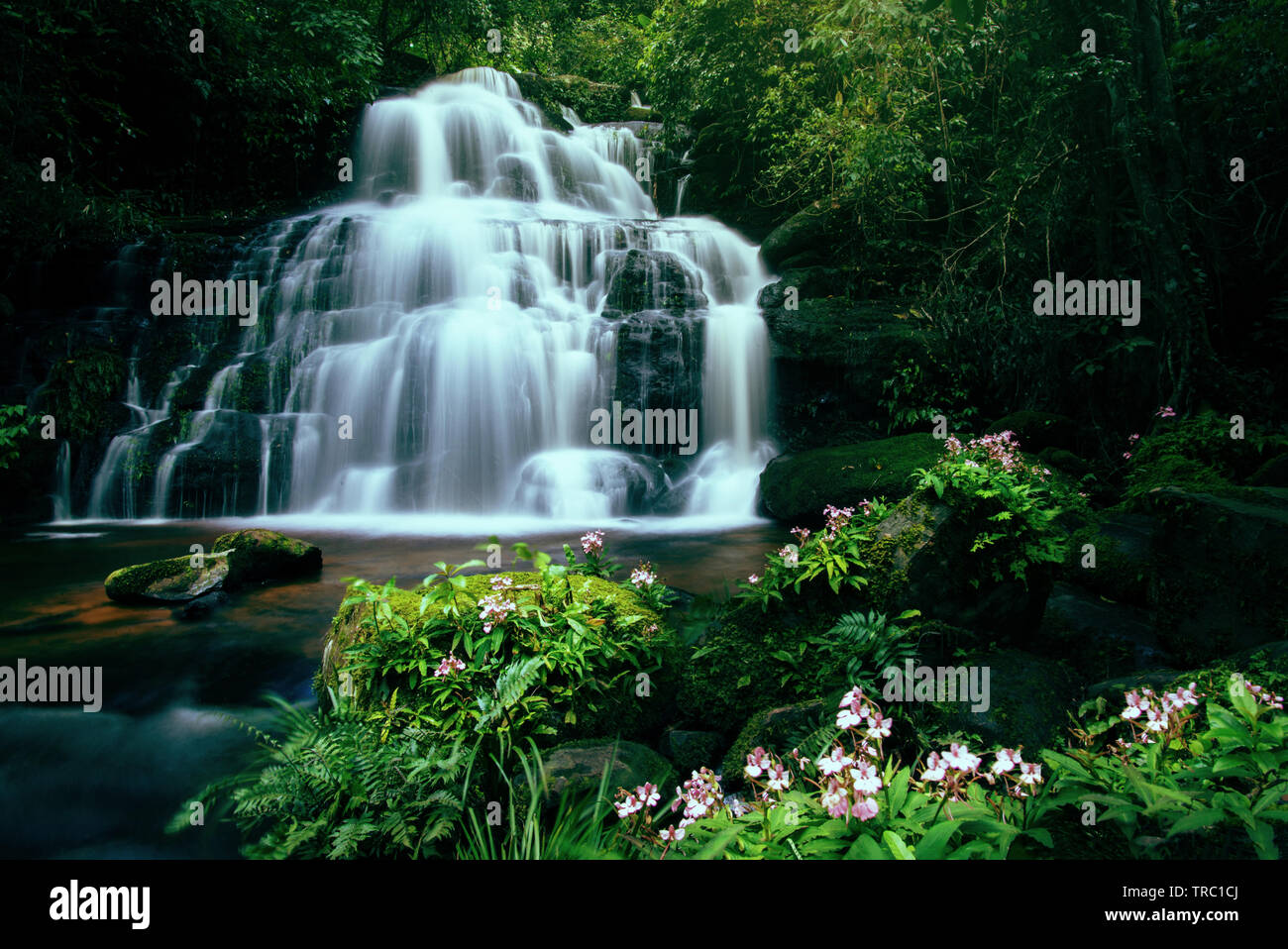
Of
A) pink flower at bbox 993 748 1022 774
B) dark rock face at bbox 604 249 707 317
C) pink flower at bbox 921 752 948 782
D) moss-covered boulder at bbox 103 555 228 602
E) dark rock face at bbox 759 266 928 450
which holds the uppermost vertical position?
dark rock face at bbox 604 249 707 317

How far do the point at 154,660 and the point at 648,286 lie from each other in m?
10.8

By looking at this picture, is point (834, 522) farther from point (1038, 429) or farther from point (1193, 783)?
point (1038, 429)

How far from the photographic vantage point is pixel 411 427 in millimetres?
11484

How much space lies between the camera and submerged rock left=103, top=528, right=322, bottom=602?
611cm

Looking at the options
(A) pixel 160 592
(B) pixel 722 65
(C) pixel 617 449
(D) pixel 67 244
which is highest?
(B) pixel 722 65

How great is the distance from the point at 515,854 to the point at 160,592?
209 inches

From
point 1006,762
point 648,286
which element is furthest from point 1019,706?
point 648,286

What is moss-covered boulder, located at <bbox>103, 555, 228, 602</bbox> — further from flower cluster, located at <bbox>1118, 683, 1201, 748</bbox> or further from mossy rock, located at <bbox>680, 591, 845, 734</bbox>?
flower cluster, located at <bbox>1118, 683, 1201, 748</bbox>

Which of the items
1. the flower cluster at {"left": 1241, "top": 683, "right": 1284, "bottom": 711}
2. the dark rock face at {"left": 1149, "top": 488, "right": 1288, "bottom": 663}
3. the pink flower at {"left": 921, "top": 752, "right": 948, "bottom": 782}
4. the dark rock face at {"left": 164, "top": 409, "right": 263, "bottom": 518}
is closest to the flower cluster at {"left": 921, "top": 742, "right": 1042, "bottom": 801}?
the pink flower at {"left": 921, "top": 752, "right": 948, "bottom": 782}

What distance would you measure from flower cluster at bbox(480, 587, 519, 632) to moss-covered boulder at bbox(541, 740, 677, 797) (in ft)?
2.35

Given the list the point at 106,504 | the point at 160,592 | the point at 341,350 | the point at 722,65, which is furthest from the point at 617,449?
the point at 722,65

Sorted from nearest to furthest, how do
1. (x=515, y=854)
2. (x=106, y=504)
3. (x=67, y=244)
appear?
(x=515, y=854) < (x=106, y=504) < (x=67, y=244)

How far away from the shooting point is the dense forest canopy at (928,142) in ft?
29.1
